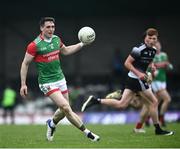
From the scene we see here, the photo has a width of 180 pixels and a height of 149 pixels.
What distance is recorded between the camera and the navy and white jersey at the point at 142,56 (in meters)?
16.4

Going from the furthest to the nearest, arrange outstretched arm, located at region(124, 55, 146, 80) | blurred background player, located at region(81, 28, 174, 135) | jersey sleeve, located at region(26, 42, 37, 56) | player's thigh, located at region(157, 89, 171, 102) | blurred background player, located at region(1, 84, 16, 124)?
blurred background player, located at region(1, 84, 16, 124) → player's thigh, located at region(157, 89, 171, 102) → blurred background player, located at region(81, 28, 174, 135) → outstretched arm, located at region(124, 55, 146, 80) → jersey sleeve, located at region(26, 42, 37, 56)

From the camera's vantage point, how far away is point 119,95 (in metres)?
17.7

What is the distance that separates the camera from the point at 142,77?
639 inches

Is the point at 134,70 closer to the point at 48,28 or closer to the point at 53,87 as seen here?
the point at 53,87

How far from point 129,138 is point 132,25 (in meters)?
22.4

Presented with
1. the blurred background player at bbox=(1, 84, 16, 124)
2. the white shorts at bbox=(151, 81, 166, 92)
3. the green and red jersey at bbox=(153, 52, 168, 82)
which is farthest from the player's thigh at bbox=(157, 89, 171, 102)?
the blurred background player at bbox=(1, 84, 16, 124)

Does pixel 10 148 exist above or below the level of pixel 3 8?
below

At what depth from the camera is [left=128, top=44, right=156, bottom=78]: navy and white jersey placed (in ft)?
53.7

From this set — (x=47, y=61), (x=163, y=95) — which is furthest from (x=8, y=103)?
(x=47, y=61)

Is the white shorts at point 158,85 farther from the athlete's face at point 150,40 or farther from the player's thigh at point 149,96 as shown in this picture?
the athlete's face at point 150,40

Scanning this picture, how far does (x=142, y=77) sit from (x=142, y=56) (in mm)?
560

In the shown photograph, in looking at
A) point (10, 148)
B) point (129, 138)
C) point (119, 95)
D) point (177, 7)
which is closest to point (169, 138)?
point (129, 138)

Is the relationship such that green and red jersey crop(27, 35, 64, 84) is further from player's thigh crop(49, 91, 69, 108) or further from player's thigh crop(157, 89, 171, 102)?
player's thigh crop(157, 89, 171, 102)

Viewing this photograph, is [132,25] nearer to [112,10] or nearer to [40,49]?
[112,10]
